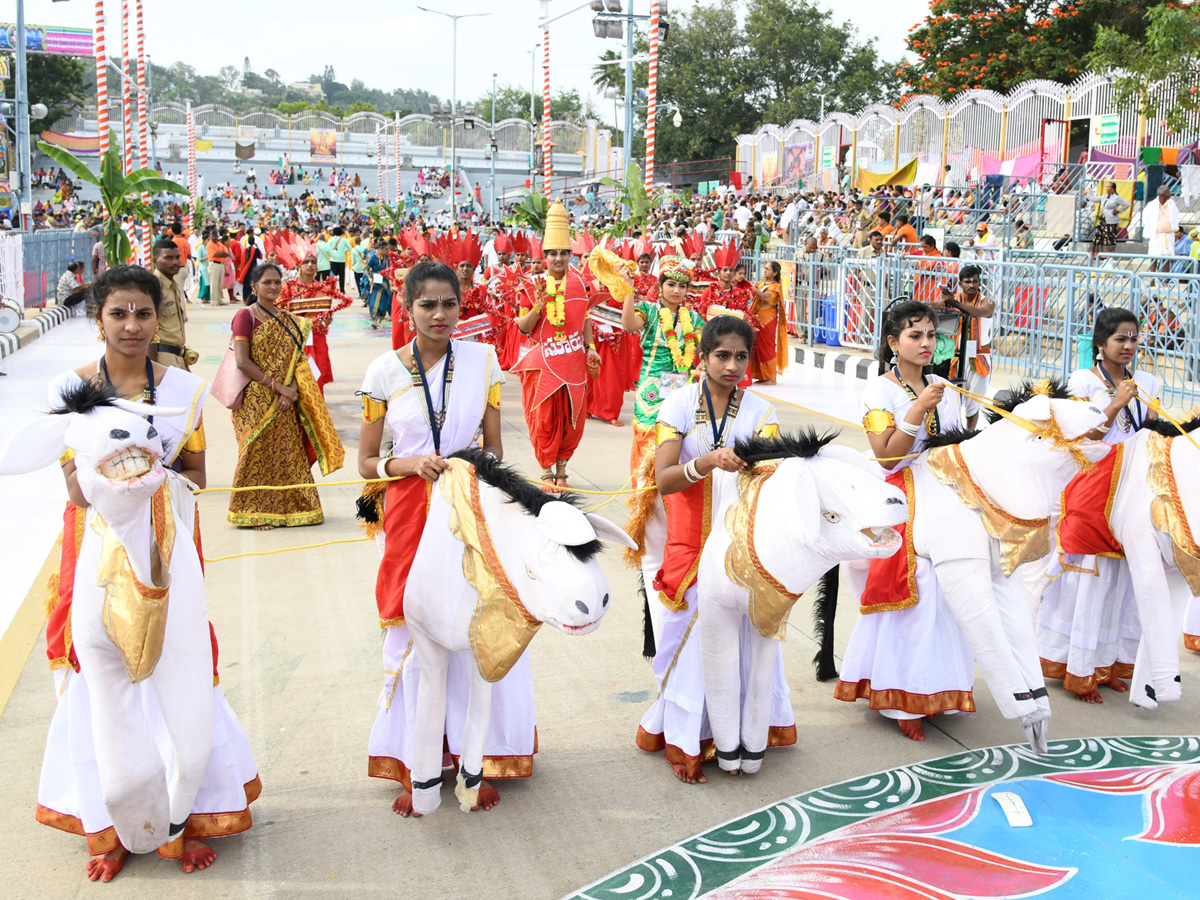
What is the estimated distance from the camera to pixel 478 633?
327cm

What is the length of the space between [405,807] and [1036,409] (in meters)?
2.56

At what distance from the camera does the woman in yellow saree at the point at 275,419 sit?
6.93 metres

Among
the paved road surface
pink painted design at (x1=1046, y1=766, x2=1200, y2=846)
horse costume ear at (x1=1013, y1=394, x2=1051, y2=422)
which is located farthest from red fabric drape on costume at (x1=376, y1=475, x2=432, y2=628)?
pink painted design at (x1=1046, y1=766, x2=1200, y2=846)

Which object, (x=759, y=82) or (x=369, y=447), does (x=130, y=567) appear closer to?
(x=369, y=447)

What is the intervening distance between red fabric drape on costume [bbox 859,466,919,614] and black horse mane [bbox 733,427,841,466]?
739 mm

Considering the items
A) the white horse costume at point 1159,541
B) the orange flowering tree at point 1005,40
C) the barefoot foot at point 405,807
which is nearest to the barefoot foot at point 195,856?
the barefoot foot at point 405,807

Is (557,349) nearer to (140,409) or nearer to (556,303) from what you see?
(556,303)

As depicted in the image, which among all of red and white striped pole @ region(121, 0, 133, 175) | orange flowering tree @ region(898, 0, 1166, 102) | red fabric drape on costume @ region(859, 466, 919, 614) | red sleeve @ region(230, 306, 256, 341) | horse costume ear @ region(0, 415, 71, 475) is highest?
orange flowering tree @ region(898, 0, 1166, 102)

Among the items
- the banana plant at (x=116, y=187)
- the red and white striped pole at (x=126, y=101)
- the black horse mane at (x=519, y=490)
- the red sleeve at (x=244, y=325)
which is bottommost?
the black horse mane at (x=519, y=490)

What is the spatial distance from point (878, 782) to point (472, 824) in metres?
1.42

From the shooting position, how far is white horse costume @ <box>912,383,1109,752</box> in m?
3.86

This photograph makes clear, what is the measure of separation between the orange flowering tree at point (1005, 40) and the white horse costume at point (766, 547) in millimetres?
29958

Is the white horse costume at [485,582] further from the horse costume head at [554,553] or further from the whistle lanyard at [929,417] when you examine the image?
the whistle lanyard at [929,417]

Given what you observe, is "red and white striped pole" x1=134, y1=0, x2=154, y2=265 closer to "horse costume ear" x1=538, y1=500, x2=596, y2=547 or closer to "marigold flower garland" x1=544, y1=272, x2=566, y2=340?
"marigold flower garland" x1=544, y1=272, x2=566, y2=340
